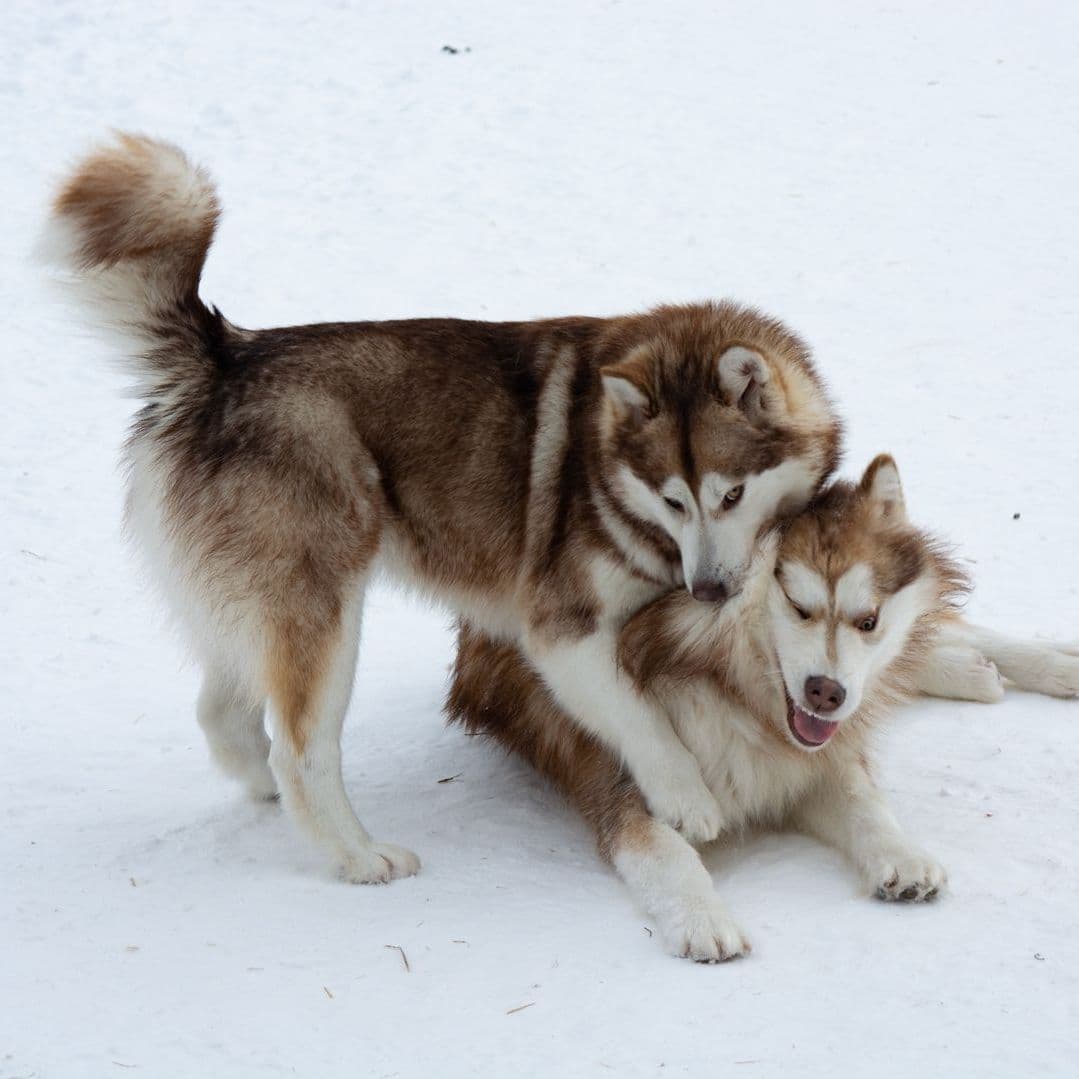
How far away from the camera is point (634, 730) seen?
3652 mm

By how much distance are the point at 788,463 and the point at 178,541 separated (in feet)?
5.26

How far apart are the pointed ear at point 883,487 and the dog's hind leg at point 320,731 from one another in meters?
1.35

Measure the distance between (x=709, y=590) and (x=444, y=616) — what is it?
102 inches

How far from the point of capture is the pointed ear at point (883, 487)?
3625 millimetres

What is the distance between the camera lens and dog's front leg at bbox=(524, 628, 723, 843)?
3588 mm

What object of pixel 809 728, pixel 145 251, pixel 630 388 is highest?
pixel 145 251

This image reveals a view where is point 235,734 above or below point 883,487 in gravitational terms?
below

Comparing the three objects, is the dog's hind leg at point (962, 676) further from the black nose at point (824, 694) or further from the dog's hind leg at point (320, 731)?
the dog's hind leg at point (320, 731)

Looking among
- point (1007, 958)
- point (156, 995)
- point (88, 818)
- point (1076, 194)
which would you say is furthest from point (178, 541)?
point (1076, 194)

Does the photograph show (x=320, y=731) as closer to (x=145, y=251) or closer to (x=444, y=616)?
(x=145, y=251)

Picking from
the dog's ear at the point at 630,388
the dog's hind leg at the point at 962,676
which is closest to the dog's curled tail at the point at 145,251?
the dog's ear at the point at 630,388

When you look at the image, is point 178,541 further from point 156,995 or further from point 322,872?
point 156,995

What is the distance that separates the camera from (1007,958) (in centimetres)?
300

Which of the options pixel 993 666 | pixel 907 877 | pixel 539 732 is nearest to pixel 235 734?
pixel 539 732
